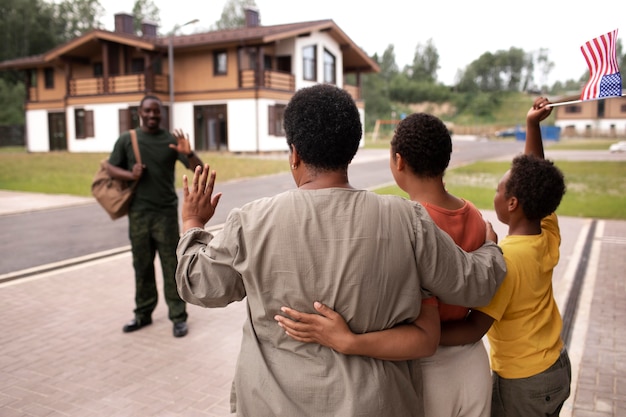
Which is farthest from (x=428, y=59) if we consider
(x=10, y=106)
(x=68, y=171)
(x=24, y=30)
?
(x=68, y=171)

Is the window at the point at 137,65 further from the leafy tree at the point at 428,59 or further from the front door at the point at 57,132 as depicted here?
the leafy tree at the point at 428,59

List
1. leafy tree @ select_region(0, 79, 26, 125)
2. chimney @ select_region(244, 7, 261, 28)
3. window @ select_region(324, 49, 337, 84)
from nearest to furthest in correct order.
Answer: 1. window @ select_region(324, 49, 337, 84)
2. chimney @ select_region(244, 7, 261, 28)
3. leafy tree @ select_region(0, 79, 26, 125)

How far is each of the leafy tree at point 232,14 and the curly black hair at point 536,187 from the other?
74.4 metres

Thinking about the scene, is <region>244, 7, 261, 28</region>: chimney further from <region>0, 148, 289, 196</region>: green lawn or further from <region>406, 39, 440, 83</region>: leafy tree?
<region>406, 39, 440, 83</region>: leafy tree

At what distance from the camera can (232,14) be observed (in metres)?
73.2

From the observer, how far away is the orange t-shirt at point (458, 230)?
2094mm

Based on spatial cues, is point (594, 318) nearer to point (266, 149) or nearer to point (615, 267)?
point (615, 267)

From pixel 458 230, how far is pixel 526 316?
50cm

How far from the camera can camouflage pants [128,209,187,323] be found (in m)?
5.20

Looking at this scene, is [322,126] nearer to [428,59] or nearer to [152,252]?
[152,252]

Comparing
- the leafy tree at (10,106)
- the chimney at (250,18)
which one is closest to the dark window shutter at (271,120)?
the chimney at (250,18)

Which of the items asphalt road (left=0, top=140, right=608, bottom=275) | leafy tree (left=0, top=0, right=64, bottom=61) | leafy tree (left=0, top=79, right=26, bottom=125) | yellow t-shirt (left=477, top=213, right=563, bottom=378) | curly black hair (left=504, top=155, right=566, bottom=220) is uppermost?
leafy tree (left=0, top=0, right=64, bottom=61)

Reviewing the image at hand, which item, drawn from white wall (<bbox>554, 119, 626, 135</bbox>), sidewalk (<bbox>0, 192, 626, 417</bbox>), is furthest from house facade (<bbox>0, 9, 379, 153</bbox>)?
white wall (<bbox>554, 119, 626, 135</bbox>)

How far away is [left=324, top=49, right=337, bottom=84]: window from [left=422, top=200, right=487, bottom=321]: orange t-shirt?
34.8m
